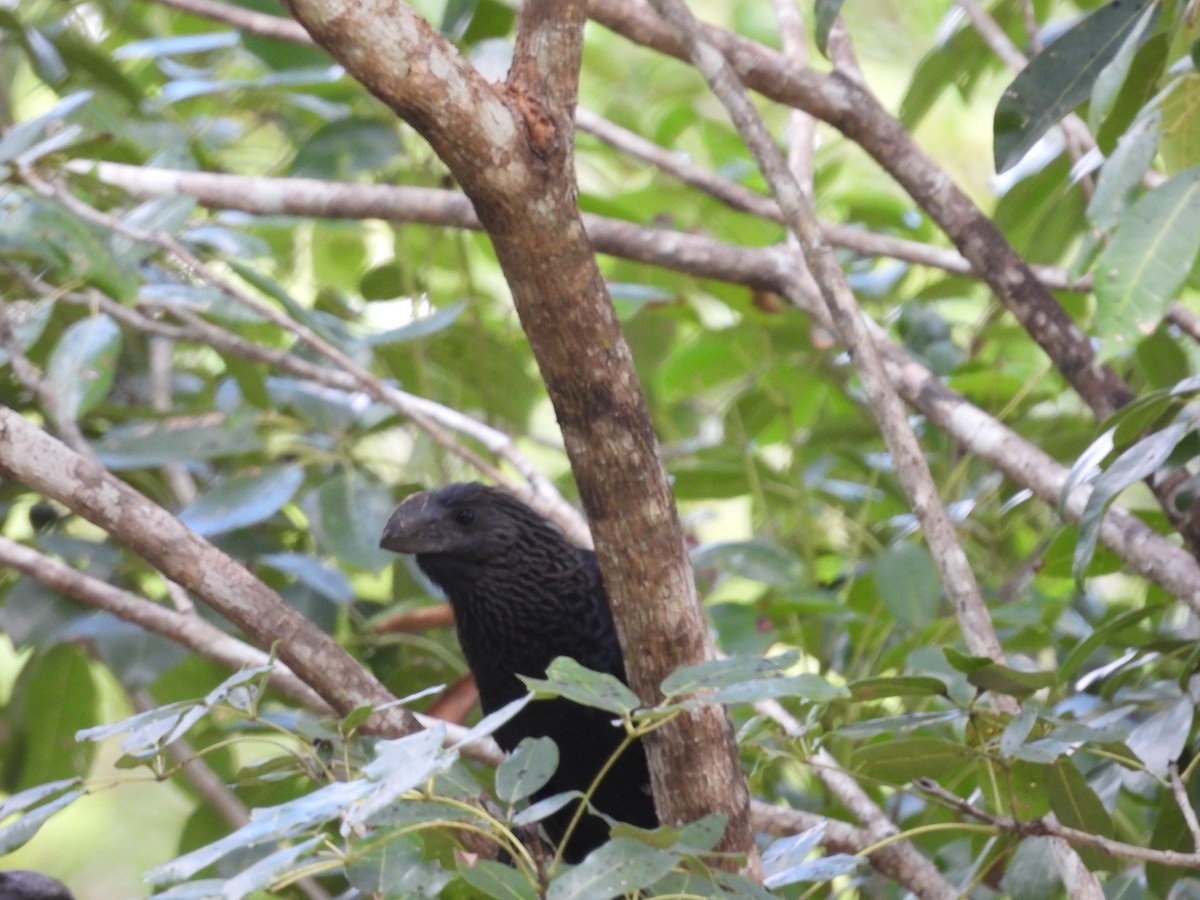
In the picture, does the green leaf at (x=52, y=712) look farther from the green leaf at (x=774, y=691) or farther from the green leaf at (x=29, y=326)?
the green leaf at (x=774, y=691)

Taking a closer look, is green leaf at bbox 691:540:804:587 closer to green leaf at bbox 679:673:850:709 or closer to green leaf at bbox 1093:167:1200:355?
green leaf at bbox 1093:167:1200:355

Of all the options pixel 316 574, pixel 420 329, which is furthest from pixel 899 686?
pixel 316 574

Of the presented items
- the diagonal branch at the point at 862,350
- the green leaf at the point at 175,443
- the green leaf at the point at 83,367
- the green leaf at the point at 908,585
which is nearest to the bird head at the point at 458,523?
the green leaf at the point at 175,443

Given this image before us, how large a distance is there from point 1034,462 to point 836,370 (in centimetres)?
101

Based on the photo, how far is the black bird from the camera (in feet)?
7.91

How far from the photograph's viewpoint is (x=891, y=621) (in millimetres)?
2695

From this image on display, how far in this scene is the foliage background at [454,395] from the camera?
91.8 inches

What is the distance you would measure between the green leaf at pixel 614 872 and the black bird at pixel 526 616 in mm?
1254

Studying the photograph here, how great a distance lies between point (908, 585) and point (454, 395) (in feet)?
4.86

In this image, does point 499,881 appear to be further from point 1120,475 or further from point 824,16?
point 824,16

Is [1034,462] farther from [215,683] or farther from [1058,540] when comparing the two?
[215,683]

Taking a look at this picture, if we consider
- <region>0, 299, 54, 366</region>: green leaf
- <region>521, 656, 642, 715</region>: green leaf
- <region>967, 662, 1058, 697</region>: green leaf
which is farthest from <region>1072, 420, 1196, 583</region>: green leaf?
<region>0, 299, 54, 366</region>: green leaf

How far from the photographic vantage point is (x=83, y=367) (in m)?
2.45

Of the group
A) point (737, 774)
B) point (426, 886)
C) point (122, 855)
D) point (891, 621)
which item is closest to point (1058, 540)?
point (891, 621)
